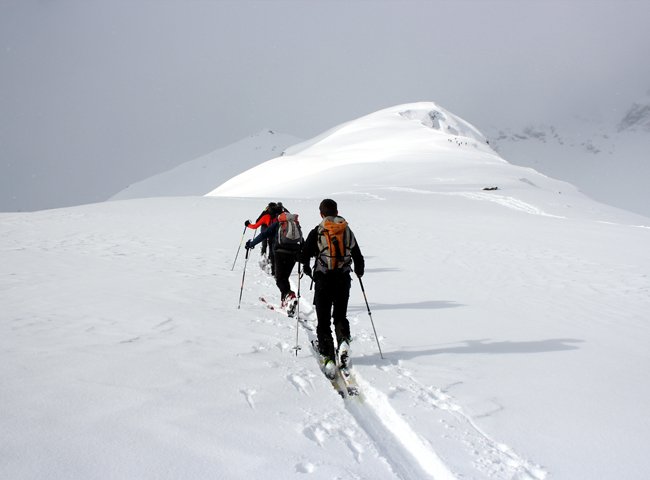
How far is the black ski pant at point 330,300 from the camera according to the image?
638 cm

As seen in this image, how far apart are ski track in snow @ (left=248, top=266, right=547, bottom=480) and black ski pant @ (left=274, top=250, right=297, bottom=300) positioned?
3520 millimetres

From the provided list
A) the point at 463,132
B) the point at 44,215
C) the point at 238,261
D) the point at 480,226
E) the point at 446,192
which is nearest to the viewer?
the point at 238,261

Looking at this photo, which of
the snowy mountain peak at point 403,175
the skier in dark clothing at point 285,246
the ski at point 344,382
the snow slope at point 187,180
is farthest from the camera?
the snow slope at point 187,180

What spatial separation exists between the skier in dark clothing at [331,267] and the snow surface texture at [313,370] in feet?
1.32

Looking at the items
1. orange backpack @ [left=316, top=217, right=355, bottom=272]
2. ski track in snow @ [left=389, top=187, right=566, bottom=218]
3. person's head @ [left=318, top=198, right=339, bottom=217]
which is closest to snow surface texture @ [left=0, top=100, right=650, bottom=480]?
orange backpack @ [left=316, top=217, right=355, bottom=272]

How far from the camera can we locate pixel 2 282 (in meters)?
9.69

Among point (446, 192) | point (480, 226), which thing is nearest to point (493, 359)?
point (480, 226)

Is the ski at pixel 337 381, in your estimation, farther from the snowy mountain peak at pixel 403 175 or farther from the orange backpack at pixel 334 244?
the snowy mountain peak at pixel 403 175

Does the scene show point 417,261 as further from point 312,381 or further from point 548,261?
point 312,381

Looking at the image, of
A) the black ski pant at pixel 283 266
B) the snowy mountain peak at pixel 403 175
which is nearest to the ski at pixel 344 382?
the black ski pant at pixel 283 266

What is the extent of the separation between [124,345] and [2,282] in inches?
208

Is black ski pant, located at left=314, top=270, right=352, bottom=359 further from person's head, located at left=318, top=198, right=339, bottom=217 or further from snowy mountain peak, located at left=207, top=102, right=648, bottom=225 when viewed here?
snowy mountain peak, located at left=207, top=102, right=648, bottom=225

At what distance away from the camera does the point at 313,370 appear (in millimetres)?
5883

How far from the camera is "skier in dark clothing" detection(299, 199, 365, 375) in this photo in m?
6.32
